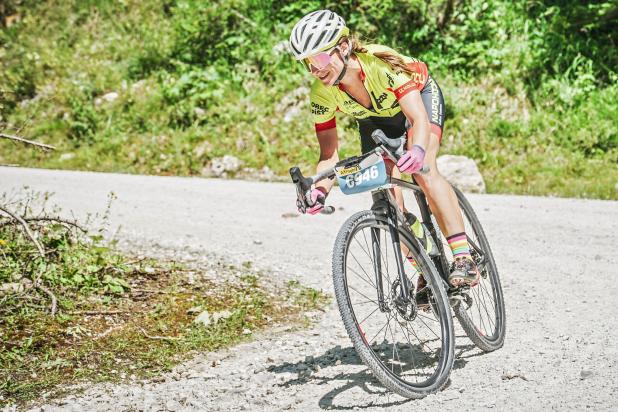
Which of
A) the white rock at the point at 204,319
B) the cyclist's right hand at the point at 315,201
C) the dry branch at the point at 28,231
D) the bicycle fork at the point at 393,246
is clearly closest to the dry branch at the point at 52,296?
the dry branch at the point at 28,231

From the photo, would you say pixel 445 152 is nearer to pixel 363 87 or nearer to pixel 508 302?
pixel 508 302

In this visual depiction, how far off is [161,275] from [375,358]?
3.18m

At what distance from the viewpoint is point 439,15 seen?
14188 millimetres

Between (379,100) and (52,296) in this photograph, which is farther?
(52,296)

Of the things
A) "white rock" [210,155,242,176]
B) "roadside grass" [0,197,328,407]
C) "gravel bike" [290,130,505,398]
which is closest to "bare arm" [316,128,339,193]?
"gravel bike" [290,130,505,398]

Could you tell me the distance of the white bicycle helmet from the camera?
12.9 feet

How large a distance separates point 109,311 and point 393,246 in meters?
2.56

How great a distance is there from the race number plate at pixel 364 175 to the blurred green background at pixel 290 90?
6.87m

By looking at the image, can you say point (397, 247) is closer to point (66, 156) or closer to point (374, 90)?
point (374, 90)

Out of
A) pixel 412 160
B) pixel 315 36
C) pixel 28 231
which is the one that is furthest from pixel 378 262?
pixel 28 231

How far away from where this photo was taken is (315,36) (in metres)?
3.94

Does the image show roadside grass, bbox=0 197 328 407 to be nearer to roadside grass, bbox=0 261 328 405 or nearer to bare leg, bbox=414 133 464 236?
roadside grass, bbox=0 261 328 405

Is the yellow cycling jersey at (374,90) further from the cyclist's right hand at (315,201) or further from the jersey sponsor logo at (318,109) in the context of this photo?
the cyclist's right hand at (315,201)

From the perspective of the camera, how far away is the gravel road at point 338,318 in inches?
161
